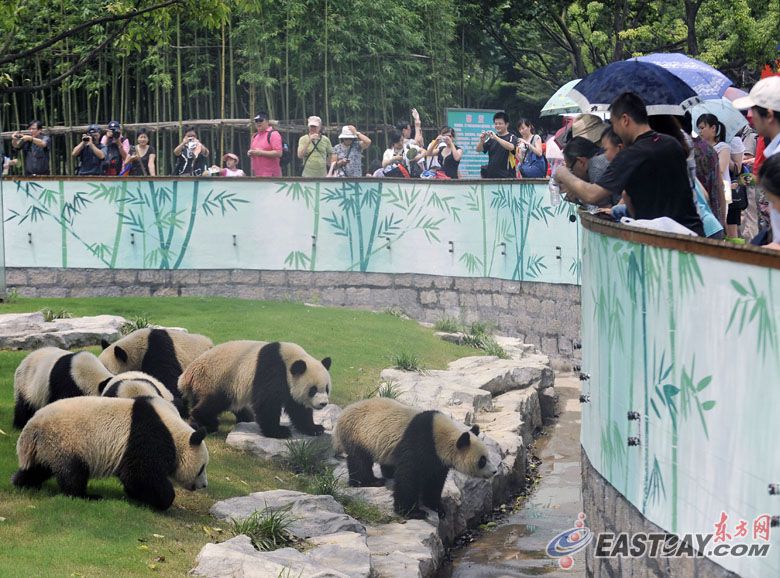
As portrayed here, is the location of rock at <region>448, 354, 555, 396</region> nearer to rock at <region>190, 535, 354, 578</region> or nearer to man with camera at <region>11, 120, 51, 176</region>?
rock at <region>190, 535, 354, 578</region>

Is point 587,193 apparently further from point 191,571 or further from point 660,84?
point 191,571

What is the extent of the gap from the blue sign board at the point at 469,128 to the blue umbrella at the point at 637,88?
48.9 ft

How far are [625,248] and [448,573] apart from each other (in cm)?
340

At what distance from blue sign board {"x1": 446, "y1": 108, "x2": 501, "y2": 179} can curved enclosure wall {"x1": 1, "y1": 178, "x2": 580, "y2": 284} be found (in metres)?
5.36

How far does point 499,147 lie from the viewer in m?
17.9

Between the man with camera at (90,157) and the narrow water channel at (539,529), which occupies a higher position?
the man with camera at (90,157)

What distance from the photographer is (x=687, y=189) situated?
7.06 meters

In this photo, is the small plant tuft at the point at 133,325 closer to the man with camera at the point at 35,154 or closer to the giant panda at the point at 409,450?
the giant panda at the point at 409,450

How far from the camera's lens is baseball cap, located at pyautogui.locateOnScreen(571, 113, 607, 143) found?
Result: 27.7 ft

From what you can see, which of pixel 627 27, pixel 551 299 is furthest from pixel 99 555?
pixel 627 27

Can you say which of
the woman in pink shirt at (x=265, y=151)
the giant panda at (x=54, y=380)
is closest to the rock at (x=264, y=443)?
the giant panda at (x=54, y=380)

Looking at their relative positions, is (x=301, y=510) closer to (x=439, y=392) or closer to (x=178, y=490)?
(x=178, y=490)

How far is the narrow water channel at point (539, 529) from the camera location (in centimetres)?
919

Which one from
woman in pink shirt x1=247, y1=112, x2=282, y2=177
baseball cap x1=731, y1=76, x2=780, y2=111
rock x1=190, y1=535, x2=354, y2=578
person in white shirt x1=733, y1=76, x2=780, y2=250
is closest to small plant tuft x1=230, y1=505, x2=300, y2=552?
rock x1=190, y1=535, x2=354, y2=578
